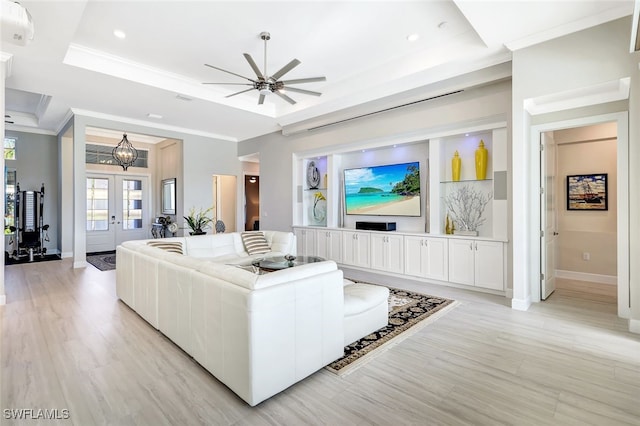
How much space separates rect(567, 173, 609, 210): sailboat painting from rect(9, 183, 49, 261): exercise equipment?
11.1m

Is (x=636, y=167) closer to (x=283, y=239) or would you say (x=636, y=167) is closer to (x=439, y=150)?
(x=439, y=150)

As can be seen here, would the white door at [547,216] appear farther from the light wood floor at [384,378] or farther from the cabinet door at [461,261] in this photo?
the cabinet door at [461,261]

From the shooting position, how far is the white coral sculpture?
5.00 meters

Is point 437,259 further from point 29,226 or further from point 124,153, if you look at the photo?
point 29,226

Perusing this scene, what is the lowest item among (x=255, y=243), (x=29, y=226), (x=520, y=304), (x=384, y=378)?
(x=384, y=378)

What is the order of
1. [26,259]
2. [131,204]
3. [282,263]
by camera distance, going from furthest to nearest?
1. [131,204]
2. [26,259]
3. [282,263]

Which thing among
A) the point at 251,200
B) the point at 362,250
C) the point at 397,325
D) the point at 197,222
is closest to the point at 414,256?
the point at 362,250

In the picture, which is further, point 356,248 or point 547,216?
point 356,248

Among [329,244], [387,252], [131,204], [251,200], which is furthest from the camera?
[251,200]

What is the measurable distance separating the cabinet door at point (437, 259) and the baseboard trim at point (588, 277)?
89.7 inches

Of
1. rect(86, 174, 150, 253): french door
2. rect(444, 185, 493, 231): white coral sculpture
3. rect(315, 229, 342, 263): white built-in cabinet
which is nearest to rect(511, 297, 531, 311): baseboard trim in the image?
rect(444, 185, 493, 231): white coral sculpture

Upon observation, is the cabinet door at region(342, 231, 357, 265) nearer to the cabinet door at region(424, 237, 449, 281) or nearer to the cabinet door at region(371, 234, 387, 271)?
the cabinet door at region(371, 234, 387, 271)

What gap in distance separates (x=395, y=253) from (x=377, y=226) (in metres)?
0.66

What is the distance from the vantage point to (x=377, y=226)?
596cm
